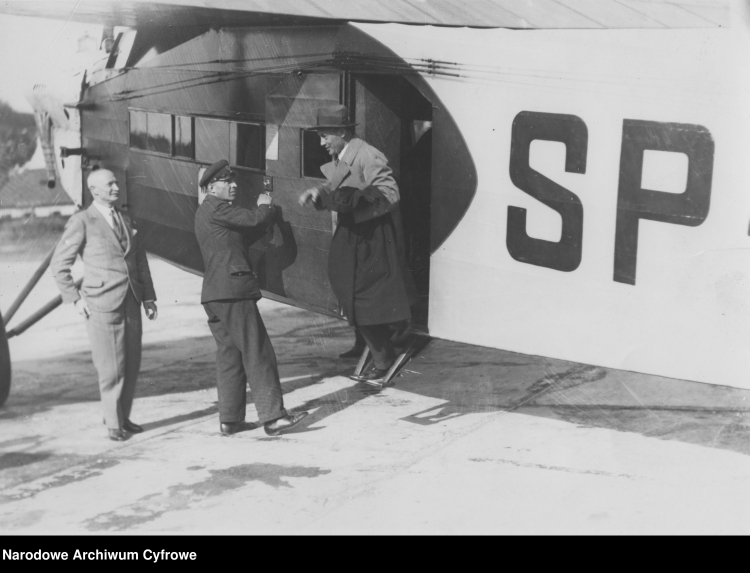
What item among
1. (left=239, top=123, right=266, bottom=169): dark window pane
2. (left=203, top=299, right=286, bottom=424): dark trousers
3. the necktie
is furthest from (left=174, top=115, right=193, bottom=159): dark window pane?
(left=203, top=299, right=286, bottom=424): dark trousers

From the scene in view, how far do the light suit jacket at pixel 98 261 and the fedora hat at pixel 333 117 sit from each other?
1.29 m

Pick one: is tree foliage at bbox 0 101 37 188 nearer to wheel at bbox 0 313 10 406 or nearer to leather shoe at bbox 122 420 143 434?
wheel at bbox 0 313 10 406

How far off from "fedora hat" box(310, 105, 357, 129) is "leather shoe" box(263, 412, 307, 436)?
5.61ft

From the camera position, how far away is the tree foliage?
15.0 ft

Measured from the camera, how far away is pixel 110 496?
13.4 feet

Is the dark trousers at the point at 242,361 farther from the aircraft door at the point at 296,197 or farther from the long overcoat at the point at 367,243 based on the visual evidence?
the aircraft door at the point at 296,197

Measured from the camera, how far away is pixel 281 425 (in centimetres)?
486

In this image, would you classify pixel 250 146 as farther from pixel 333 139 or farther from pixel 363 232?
pixel 363 232

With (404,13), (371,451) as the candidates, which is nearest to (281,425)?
(371,451)

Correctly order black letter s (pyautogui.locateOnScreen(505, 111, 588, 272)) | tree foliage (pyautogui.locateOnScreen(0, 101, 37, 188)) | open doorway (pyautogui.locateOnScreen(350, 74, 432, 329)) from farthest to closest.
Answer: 1. open doorway (pyautogui.locateOnScreen(350, 74, 432, 329))
2. tree foliage (pyautogui.locateOnScreen(0, 101, 37, 188))
3. black letter s (pyautogui.locateOnScreen(505, 111, 588, 272))

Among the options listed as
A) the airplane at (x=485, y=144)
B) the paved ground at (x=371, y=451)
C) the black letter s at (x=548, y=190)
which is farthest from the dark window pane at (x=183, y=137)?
the black letter s at (x=548, y=190)

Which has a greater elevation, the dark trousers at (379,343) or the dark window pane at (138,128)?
the dark window pane at (138,128)

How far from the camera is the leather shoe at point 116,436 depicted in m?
4.68

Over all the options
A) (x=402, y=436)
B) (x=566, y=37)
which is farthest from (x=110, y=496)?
(x=566, y=37)
